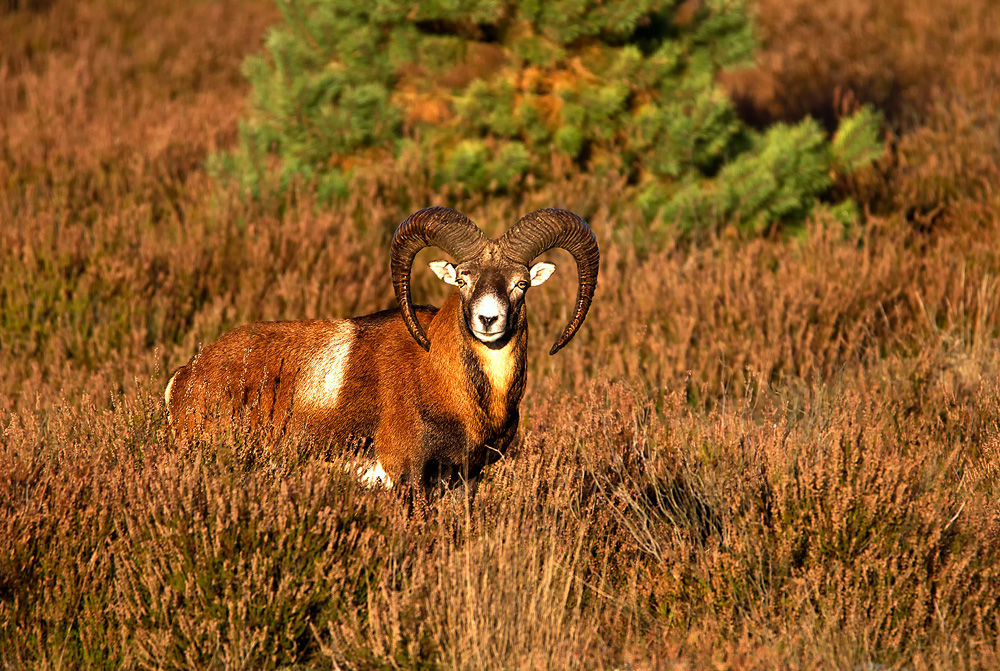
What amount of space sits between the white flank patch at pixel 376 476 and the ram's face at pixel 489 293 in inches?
31.4

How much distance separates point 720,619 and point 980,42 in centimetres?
1350

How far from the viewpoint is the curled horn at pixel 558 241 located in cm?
498

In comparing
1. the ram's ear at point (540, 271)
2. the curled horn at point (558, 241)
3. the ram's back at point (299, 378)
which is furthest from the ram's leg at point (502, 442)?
the ram's ear at point (540, 271)

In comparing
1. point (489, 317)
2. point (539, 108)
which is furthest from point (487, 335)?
point (539, 108)

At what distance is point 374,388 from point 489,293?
817 millimetres

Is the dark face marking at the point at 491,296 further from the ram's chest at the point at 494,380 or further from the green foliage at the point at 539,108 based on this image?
the green foliage at the point at 539,108

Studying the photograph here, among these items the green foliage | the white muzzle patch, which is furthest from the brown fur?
the green foliage

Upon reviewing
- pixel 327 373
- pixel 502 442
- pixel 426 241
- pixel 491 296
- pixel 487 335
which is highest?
pixel 426 241

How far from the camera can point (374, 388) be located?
5.13m

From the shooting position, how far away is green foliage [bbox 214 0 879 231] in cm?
883

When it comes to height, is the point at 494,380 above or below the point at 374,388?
above

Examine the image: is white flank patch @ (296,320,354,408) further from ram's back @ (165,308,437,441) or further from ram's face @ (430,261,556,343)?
ram's face @ (430,261,556,343)

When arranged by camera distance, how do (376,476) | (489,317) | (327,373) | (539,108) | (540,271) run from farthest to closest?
(539,108), (540,271), (327,373), (376,476), (489,317)

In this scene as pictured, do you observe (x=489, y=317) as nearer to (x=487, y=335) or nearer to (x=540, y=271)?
(x=487, y=335)
